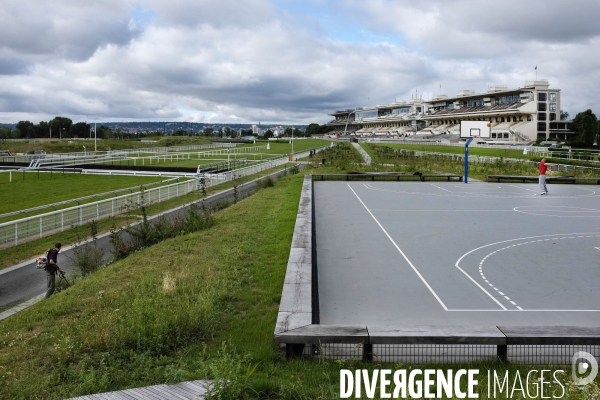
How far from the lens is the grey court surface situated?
8.91 m

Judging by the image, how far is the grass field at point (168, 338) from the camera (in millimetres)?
5512

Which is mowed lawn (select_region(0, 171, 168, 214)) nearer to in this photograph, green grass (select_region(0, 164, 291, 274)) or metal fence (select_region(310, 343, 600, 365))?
green grass (select_region(0, 164, 291, 274))

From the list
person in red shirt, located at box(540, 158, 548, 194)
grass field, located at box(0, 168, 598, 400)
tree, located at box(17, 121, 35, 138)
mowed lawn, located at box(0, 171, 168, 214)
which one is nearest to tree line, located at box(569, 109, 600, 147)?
person in red shirt, located at box(540, 158, 548, 194)

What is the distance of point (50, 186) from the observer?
136ft

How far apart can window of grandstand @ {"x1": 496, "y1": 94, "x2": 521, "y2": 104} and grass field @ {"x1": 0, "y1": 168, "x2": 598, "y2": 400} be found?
118 m

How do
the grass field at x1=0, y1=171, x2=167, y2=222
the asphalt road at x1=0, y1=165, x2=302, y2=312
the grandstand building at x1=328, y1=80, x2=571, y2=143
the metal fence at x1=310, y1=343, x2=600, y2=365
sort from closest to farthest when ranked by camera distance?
1. the metal fence at x1=310, y1=343, x2=600, y2=365
2. the asphalt road at x1=0, y1=165, x2=302, y2=312
3. the grass field at x1=0, y1=171, x2=167, y2=222
4. the grandstand building at x1=328, y1=80, x2=571, y2=143

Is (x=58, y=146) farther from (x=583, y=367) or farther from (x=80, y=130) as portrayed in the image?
(x=583, y=367)

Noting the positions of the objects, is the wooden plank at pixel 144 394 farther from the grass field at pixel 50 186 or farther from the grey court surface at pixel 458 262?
the grass field at pixel 50 186

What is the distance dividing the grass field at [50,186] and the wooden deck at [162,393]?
2640 centimetres

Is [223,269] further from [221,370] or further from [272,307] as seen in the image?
[221,370]

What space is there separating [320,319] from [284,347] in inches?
78.9

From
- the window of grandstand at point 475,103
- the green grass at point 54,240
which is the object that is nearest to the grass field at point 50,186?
the green grass at point 54,240

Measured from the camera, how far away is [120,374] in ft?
19.0

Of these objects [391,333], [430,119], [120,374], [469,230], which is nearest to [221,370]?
[120,374]
